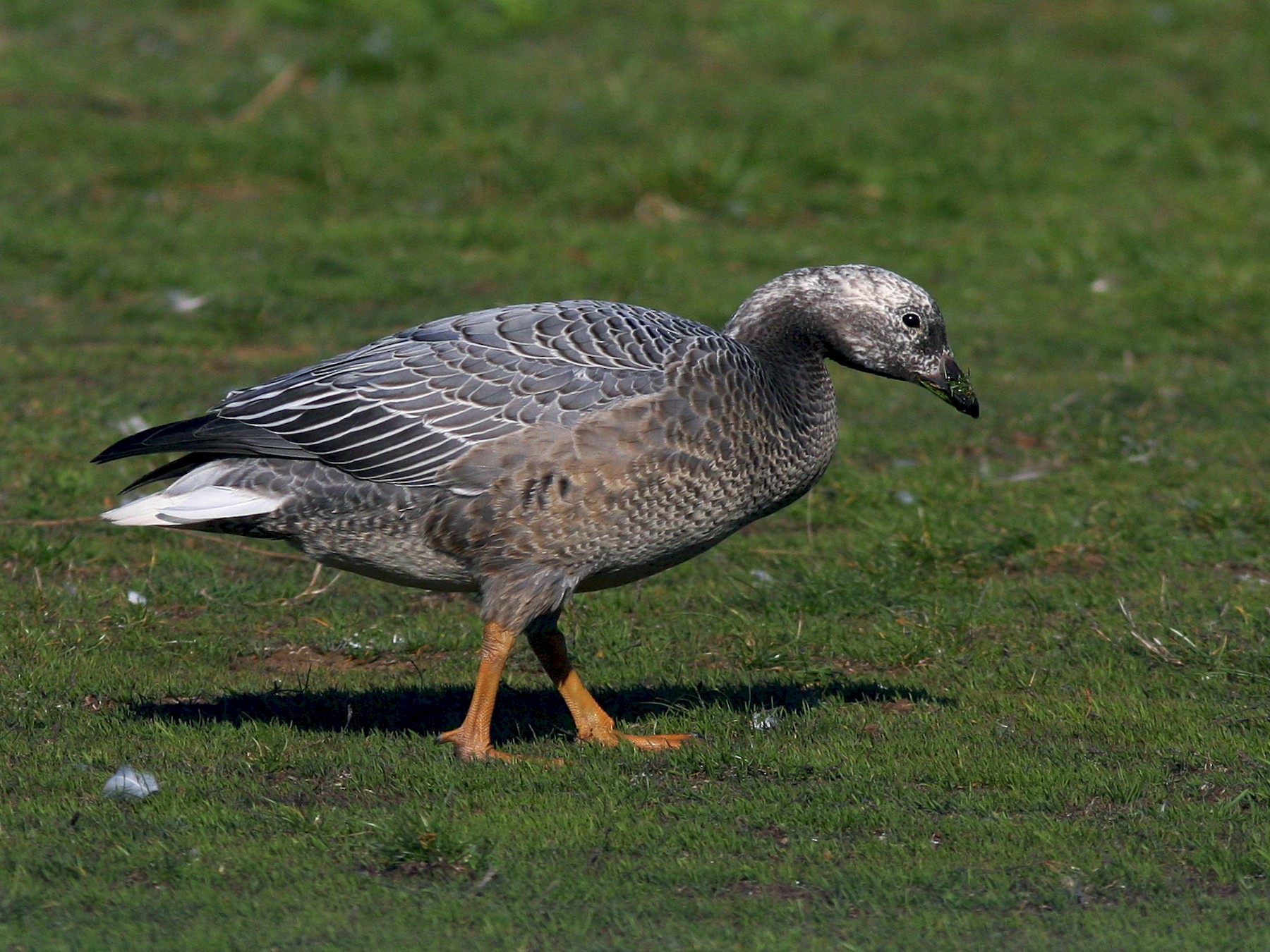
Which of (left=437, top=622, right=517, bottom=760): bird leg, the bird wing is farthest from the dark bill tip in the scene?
(left=437, top=622, right=517, bottom=760): bird leg

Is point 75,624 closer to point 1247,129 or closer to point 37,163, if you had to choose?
point 37,163

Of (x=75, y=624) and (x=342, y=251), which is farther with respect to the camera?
(x=342, y=251)

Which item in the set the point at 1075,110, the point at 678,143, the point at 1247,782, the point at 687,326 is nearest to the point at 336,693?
the point at 687,326

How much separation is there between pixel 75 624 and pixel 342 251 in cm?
602

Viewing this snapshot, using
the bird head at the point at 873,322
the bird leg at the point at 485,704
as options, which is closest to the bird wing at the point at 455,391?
the bird head at the point at 873,322

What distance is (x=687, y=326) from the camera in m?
6.09

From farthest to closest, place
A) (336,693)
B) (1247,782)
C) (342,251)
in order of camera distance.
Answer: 1. (342,251)
2. (336,693)
3. (1247,782)

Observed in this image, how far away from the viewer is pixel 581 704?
6.05m

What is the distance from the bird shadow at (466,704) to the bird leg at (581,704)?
161 mm

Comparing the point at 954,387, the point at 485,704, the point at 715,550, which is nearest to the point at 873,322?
the point at 954,387

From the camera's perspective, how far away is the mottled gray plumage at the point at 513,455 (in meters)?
5.62

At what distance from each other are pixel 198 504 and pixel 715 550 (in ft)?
9.89

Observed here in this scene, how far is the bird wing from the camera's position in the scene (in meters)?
5.70

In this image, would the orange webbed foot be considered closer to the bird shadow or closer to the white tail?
the bird shadow
